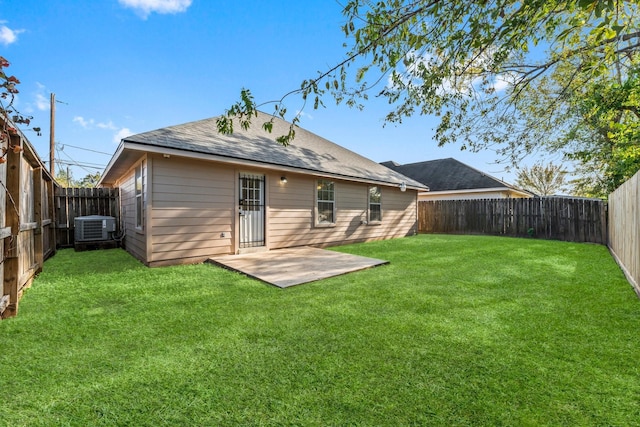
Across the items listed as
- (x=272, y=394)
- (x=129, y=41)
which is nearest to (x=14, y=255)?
(x=272, y=394)

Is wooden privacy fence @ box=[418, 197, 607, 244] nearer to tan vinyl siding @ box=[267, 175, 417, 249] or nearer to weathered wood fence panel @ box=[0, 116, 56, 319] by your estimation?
tan vinyl siding @ box=[267, 175, 417, 249]

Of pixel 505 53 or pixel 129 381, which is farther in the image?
pixel 505 53

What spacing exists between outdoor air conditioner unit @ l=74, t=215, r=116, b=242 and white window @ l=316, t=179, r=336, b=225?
20.0ft

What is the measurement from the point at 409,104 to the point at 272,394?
4.62 m

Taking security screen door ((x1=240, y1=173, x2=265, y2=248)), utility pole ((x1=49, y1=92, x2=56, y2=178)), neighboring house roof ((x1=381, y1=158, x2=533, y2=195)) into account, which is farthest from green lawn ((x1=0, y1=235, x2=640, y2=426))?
utility pole ((x1=49, y1=92, x2=56, y2=178))

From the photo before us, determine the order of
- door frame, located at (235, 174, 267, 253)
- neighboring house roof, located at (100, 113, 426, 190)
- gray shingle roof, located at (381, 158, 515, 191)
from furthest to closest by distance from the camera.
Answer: gray shingle roof, located at (381, 158, 515, 191) < door frame, located at (235, 174, 267, 253) < neighboring house roof, located at (100, 113, 426, 190)

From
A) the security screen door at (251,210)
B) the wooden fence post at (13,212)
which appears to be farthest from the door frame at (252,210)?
the wooden fence post at (13,212)

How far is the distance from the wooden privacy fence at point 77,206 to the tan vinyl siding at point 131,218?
76 centimetres

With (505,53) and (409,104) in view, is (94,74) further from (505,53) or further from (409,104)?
(505,53)

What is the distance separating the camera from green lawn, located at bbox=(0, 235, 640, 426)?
64.2 inches

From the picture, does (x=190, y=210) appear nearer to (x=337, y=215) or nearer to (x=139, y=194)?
(x=139, y=194)

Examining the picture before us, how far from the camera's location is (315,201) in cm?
832

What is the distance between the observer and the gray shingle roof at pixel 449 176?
15.9 meters

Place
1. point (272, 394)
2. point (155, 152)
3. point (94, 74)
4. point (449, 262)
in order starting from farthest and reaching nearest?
point (94, 74) → point (449, 262) → point (155, 152) → point (272, 394)
